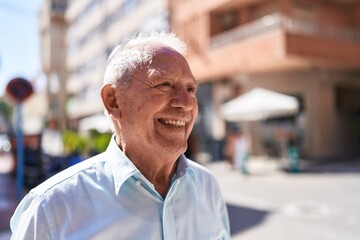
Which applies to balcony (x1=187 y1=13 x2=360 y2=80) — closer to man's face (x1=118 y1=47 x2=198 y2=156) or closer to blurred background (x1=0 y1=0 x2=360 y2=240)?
blurred background (x1=0 y1=0 x2=360 y2=240)

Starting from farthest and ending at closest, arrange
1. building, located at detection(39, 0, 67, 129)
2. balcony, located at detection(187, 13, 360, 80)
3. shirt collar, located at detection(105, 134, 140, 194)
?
building, located at detection(39, 0, 67, 129), balcony, located at detection(187, 13, 360, 80), shirt collar, located at detection(105, 134, 140, 194)

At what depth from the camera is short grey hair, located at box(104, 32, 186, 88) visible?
4.76 feet

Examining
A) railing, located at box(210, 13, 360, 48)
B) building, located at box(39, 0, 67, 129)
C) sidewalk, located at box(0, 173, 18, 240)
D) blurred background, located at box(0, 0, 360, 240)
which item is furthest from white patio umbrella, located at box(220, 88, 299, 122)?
building, located at box(39, 0, 67, 129)

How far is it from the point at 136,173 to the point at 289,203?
698 cm

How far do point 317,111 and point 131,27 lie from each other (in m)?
17.4

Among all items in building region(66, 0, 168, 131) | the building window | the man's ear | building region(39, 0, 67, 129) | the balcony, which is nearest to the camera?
the man's ear

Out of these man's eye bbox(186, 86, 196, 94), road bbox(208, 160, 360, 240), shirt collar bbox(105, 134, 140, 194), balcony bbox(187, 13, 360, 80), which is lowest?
road bbox(208, 160, 360, 240)

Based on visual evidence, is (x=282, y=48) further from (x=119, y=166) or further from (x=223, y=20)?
(x=119, y=166)

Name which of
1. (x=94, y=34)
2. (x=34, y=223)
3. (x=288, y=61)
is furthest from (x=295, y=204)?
(x=94, y=34)

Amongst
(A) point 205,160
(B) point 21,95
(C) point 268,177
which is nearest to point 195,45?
(A) point 205,160

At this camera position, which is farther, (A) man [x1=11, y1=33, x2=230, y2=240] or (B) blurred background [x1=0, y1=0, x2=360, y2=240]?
(B) blurred background [x1=0, y1=0, x2=360, y2=240]

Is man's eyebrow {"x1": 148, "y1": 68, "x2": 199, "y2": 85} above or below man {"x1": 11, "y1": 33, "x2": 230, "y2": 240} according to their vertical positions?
above

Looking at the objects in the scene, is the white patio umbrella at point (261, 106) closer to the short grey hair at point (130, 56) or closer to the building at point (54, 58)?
the short grey hair at point (130, 56)

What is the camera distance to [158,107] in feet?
4.64
